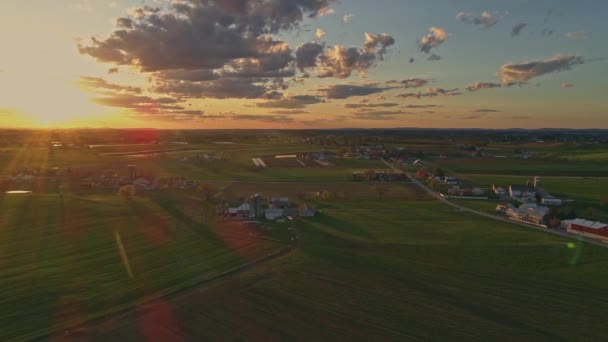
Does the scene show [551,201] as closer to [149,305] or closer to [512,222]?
[512,222]

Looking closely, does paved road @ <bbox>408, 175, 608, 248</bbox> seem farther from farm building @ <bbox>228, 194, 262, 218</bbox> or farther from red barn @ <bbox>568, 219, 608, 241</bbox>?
farm building @ <bbox>228, 194, 262, 218</bbox>

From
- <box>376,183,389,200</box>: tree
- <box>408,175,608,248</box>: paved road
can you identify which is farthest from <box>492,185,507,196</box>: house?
<box>376,183,389,200</box>: tree

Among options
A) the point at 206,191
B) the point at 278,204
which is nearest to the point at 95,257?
the point at 278,204

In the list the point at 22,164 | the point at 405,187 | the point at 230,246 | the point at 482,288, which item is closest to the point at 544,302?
the point at 482,288

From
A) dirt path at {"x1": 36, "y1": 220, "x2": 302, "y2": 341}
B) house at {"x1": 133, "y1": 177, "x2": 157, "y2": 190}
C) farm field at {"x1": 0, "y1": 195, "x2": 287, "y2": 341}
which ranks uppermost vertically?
house at {"x1": 133, "y1": 177, "x2": 157, "y2": 190}

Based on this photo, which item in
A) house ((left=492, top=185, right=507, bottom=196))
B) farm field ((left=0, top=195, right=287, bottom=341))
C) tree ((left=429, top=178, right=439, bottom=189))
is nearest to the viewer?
farm field ((left=0, top=195, right=287, bottom=341))

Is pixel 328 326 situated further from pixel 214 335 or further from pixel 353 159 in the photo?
pixel 353 159
